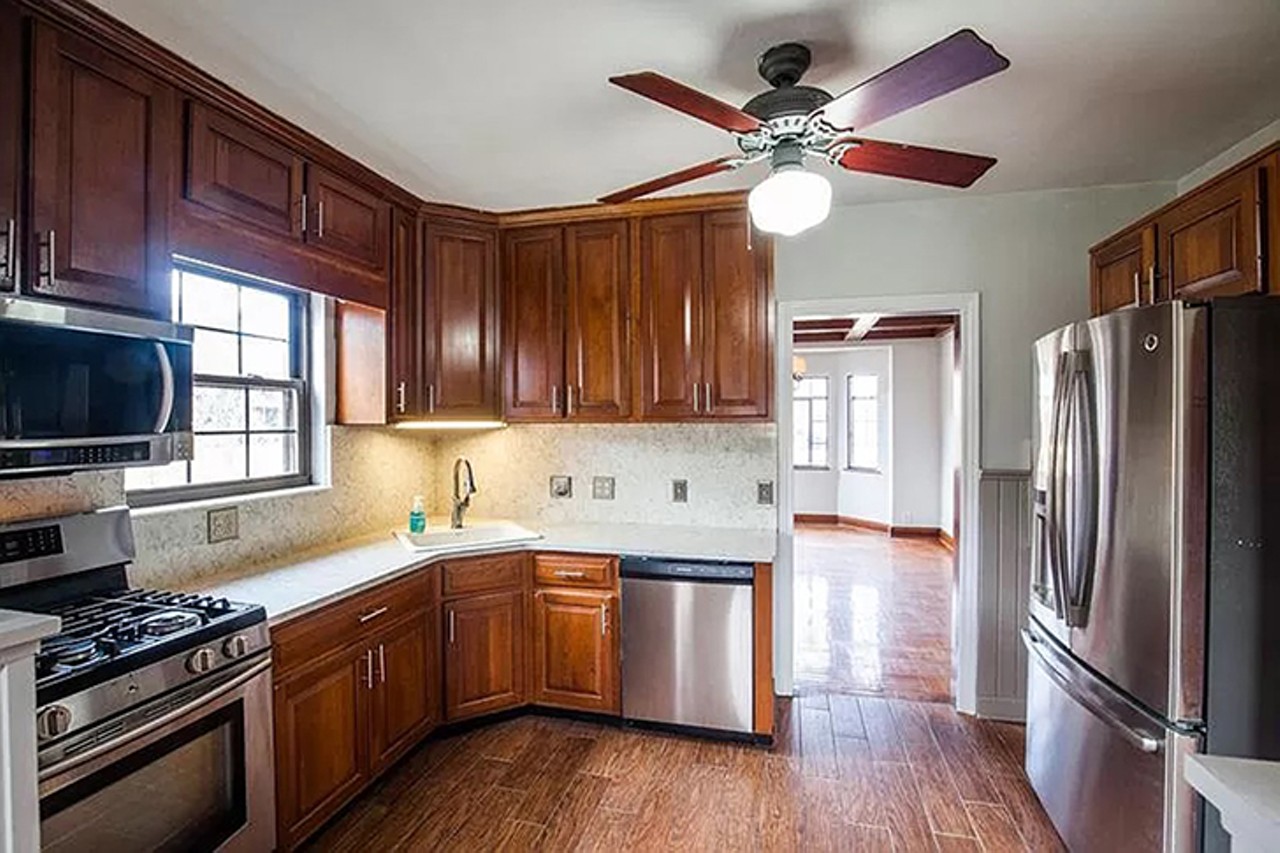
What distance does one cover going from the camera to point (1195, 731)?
1.74m

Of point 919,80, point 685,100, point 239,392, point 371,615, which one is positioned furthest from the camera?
point 239,392

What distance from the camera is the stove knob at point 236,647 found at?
1772 millimetres

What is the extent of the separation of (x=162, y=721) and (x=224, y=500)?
3.62 ft

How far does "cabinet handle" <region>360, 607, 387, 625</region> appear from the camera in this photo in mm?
2419

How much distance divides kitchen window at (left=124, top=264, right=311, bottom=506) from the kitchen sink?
0.57 meters

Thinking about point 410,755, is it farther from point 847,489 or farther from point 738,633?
point 847,489

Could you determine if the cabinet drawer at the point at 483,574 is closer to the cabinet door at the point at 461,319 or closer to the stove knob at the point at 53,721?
the cabinet door at the point at 461,319

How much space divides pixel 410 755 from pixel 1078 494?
2.74 metres

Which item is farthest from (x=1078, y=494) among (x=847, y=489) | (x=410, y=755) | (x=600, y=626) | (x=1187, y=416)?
(x=847, y=489)

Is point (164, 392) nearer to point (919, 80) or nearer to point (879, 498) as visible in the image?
point (919, 80)

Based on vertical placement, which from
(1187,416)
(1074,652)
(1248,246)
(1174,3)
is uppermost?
(1174,3)

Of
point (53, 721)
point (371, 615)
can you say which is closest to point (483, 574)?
point (371, 615)

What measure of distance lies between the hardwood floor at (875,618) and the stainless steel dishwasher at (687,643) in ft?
2.95

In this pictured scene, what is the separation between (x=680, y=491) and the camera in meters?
3.58
